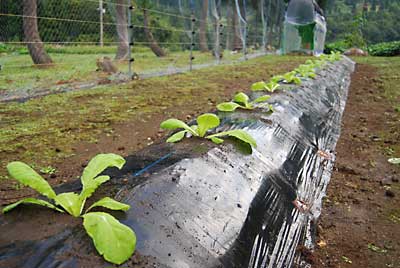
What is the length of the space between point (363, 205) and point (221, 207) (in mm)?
1226

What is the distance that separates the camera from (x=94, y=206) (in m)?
1.09

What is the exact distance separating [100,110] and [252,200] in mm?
3060

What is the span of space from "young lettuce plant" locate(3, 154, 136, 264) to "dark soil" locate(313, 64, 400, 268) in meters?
1.00

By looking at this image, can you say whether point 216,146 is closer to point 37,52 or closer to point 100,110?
point 100,110

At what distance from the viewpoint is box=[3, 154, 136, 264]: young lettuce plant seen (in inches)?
36.0

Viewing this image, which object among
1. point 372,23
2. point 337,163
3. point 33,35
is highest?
point 372,23

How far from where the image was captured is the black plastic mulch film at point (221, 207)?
3.29ft

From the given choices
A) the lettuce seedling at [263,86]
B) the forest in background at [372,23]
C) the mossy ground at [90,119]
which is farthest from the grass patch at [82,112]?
the forest in background at [372,23]

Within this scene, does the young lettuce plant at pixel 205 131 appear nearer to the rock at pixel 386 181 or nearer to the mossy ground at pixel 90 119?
the mossy ground at pixel 90 119

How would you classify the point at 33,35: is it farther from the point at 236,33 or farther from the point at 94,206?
the point at 236,33

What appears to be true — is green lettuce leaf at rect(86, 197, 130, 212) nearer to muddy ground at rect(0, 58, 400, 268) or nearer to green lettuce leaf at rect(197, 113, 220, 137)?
muddy ground at rect(0, 58, 400, 268)

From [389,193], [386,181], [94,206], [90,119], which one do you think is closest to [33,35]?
[90,119]

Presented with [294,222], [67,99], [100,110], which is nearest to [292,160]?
[294,222]

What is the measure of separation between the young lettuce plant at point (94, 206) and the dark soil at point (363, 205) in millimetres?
1004
